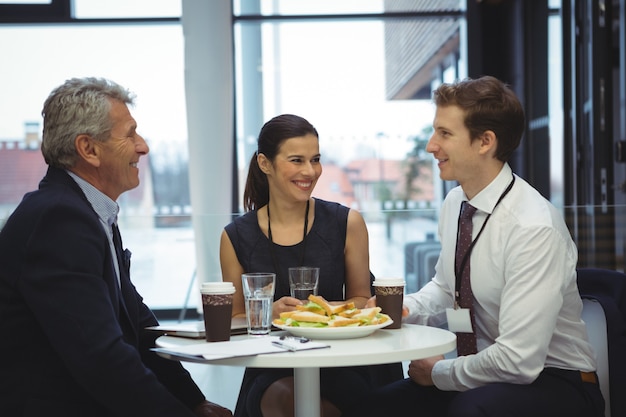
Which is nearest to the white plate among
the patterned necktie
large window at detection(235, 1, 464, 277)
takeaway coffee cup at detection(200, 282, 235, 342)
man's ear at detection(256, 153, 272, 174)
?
takeaway coffee cup at detection(200, 282, 235, 342)

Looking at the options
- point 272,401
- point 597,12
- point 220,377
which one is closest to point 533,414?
point 272,401

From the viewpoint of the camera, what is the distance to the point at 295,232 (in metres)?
2.60

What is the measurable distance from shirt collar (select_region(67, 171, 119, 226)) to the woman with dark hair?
62 cm

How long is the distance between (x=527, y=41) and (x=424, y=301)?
4.31 m

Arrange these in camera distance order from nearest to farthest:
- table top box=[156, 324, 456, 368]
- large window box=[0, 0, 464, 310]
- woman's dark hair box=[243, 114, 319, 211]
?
table top box=[156, 324, 456, 368] → woman's dark hair box=[243, 114, 319, 211] → large window box=[0, 0, 464, 310]

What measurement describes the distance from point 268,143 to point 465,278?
33.8 inches

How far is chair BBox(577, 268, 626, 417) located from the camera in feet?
7.07

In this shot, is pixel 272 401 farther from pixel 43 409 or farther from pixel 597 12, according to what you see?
pixel 597 12

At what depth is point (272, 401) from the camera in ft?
7.50

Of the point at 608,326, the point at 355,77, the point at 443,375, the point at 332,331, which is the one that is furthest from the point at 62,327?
the point at 355,77

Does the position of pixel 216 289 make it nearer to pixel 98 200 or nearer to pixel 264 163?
pixel 98 200

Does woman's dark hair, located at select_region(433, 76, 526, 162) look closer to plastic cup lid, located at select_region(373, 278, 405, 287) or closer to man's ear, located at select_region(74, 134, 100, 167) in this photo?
plastic cup lid, located at select_region(373, 278, 405, 287)

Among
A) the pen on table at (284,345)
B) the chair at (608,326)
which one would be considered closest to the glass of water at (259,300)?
the pen on table at (284,345)

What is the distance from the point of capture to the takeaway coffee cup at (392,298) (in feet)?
6.62
